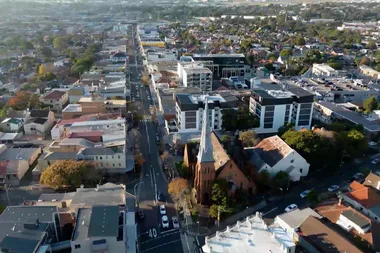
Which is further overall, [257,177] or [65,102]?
[65,102]

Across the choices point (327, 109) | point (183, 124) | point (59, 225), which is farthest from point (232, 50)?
point (59, 225)

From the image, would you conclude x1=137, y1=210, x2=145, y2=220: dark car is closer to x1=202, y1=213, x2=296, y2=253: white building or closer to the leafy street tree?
x1=202, y1=213, x2=296, y2=253: white building

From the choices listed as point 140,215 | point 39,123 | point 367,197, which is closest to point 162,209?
point 140,215

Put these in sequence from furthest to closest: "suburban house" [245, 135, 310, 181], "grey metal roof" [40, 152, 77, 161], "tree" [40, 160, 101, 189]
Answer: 1. "grey metal roof" [40, 152, 77, 161]
2. "suburban house" [245, 135, 310, 181]
3. "tree" [40, 160, 101, 189]

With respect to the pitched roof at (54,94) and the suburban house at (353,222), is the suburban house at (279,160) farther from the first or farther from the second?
the pitched roof at (54,94)

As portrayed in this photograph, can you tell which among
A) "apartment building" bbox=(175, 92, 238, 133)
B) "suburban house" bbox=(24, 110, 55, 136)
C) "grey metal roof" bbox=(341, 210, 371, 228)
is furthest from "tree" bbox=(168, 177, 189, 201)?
"suburban house" bbox=(24, 110, 55, 136)

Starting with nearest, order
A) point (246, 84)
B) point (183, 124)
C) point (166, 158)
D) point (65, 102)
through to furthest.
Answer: point (166, 158)
point (183, 124)
point (65, 102)
point (246, 84)

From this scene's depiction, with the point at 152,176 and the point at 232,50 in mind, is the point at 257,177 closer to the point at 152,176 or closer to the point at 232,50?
the point at 152,176

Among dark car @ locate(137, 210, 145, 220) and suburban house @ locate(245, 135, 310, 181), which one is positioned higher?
suburban house @ locate(245, 135, 310, 181)
